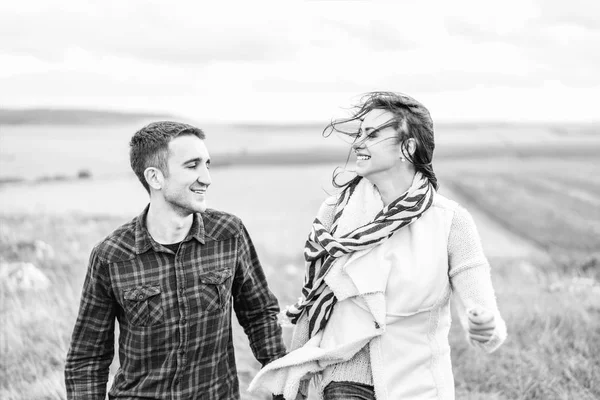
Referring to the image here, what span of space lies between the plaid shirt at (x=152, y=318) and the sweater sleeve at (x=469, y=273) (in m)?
1.00

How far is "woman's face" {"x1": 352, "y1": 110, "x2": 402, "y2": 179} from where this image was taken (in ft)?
9.07

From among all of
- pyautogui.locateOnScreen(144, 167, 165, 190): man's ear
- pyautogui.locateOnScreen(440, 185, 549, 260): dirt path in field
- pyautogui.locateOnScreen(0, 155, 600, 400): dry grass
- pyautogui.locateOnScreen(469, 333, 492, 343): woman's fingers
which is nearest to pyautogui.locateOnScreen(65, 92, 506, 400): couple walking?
pyautogui.locateOnScreen(144, 167, 165, 190): man's ear

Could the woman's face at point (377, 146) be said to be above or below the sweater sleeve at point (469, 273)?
above

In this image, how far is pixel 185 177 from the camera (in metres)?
2.79

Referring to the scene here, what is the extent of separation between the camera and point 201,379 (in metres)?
2.89

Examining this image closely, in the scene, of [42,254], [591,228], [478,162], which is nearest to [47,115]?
[42,254]

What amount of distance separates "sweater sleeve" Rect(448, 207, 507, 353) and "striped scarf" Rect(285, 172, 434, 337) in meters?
0.18

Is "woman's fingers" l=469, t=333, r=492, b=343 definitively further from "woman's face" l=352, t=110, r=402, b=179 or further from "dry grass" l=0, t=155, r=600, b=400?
Result: "dry grass" l=0, t=155, r=600, b=400

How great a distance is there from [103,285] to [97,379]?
1.40 ft

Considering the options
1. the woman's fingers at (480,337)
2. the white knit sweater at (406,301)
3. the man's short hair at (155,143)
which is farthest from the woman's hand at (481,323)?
the man's short hair at (155,143)

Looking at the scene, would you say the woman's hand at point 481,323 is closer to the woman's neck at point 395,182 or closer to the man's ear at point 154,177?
the woman's neck at point 395,182

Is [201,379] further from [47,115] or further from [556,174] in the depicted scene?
[556,174]

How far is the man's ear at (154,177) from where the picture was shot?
2.83m

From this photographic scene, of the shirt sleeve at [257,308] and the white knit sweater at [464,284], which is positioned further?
the shirt sleeve at [257,308]
